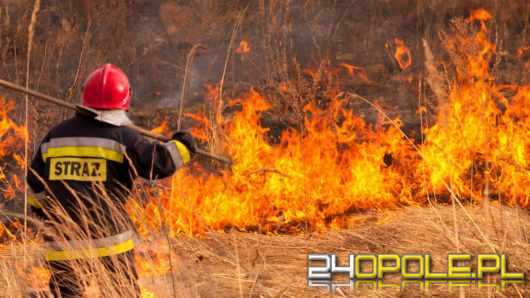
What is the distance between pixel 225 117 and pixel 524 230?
4.44 metres

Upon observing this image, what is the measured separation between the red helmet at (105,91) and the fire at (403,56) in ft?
22.0

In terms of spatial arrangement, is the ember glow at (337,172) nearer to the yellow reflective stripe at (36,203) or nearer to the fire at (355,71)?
the fire at (355,71)

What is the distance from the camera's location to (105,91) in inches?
107

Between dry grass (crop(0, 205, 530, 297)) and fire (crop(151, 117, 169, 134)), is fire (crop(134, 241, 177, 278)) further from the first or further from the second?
fire (crop(151, 117, 169, 134))

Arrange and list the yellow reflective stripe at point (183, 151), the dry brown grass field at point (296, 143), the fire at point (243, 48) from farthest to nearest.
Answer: the fire at point (243, 48), the dry brown grass field at point (296, 143), the yellow reflective stripe at point (183, 151)

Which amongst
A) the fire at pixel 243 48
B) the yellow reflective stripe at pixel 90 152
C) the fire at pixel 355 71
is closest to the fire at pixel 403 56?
the fire at pixel 355 71

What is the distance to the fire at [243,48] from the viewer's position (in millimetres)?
9047

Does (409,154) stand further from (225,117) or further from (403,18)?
(403,18)

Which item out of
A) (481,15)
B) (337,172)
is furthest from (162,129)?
(481,15)

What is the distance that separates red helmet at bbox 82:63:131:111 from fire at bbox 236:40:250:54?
20.9ft

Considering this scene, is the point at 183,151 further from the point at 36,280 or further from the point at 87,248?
the point at 36,280

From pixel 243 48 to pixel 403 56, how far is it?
2799 mm

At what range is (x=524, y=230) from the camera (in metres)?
4.32

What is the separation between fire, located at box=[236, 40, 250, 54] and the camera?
9047 millimetres
